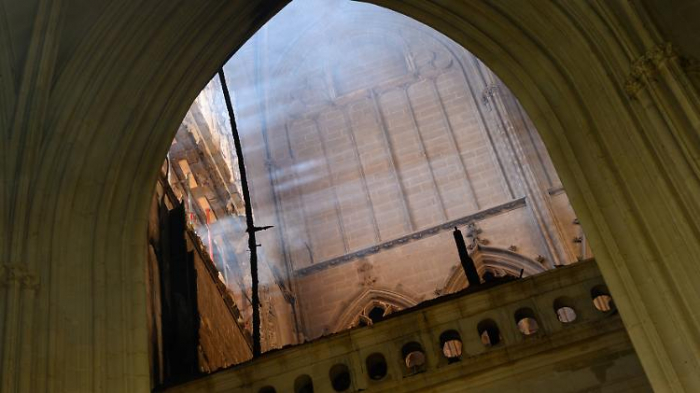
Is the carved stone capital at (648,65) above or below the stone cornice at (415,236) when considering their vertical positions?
below

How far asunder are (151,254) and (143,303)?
6.99 ft

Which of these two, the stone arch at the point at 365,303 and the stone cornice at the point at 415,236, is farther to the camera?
the stone cornice at the point at 415,236

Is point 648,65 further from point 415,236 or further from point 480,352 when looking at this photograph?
point 415,236

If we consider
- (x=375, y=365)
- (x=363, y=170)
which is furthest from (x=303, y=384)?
(x=363, y=170)

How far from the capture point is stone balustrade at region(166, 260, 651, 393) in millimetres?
6738

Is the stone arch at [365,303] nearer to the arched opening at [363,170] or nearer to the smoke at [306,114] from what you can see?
the arched opening at [363,170]

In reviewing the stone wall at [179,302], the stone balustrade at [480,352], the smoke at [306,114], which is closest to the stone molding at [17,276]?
the stone balustrade at [480,352]

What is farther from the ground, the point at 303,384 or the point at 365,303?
the point at 365,303

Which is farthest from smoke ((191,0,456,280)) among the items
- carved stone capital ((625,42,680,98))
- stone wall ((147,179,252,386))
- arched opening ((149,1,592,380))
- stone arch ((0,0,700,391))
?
carved stone capital ((625,42,680,98))

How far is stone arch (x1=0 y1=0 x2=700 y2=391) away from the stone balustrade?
0.66 meters

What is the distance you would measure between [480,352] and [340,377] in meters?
1.17

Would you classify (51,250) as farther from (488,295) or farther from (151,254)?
(488,295)

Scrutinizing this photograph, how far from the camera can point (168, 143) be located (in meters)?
8.45

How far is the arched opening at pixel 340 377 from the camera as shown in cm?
723
